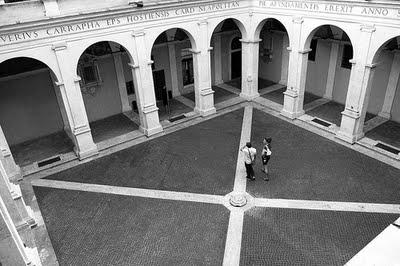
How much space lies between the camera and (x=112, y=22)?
47.0 ft

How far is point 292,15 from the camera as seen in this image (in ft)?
54.4

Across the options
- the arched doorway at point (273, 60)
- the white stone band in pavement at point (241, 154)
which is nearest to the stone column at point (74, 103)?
the white stone band in pavement at point (241, 154)

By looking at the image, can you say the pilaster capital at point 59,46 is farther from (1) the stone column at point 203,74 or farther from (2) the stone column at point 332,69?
(2) the stone column at point 332,69

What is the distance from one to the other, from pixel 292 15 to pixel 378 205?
1022 centimetres

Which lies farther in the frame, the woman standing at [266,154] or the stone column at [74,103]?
the stone column at [74,103]

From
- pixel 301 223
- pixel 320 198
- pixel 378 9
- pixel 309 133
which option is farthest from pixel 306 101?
pixel 301 223

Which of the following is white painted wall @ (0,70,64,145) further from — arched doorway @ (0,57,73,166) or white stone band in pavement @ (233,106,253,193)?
white stone band in pavement @ (233,106,253,193)

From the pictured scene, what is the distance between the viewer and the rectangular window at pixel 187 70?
22188mm

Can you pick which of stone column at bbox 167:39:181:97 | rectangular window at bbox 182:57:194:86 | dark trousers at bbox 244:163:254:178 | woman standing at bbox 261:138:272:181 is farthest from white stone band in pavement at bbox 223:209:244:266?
rectangular window at bbox 182:57:194:86

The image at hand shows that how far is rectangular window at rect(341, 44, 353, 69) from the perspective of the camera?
1836cm

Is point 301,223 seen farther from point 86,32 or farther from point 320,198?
point 86,32

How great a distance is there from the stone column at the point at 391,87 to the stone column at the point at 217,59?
1092 cm

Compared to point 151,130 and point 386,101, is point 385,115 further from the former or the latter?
point 151,130

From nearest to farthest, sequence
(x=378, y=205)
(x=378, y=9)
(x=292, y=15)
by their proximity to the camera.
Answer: (x=378, y=205) → (x=378, y=9) → (x=292, y=15)
